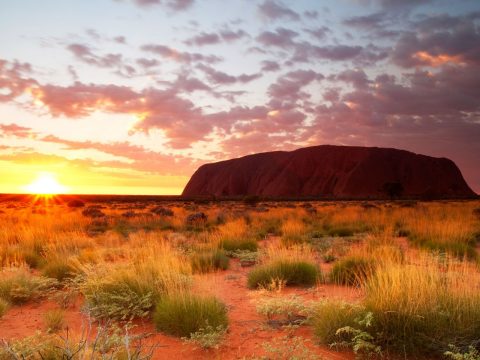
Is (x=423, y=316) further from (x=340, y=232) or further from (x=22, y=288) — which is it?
(x=340, y=232)

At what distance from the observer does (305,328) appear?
16.9 feet

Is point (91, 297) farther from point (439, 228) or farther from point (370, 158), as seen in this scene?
point (370, 158)

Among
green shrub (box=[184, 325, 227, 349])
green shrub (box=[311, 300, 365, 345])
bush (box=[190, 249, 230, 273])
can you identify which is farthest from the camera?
bush (box=[190, 249, 230, 273])

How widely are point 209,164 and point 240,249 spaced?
459 ft

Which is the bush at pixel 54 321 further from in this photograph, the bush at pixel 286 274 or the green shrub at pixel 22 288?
the bush at pixel 286 274

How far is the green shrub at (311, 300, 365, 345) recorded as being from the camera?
454 centimetres

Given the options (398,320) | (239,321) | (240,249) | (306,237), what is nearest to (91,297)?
(239,321)

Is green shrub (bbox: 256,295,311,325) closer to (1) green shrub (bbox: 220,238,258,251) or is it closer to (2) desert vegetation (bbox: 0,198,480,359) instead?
(2) desert vegetation (bbox: 0,198,480,359)

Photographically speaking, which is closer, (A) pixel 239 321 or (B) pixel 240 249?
(A) pixel 239 321

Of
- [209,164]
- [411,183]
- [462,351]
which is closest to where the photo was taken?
→ [462,351]

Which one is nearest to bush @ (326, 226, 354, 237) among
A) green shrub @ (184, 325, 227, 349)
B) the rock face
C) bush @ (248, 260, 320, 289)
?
bush @ (248, 260, 320, 289)

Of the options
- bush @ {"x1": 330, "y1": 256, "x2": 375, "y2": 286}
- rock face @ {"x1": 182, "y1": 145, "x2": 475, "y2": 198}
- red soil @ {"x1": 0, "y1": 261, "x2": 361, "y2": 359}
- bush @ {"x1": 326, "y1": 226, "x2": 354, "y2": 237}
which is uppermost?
rock face @ {"x1": 182, "y1": 145, "x2": 475, "y2": 198}

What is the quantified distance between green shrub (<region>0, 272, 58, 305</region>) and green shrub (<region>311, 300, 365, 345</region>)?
4.69m

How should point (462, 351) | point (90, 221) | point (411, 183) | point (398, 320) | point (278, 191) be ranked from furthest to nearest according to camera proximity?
1. point (278, 191)
2. point (411, 183)
3. point (90, 221)
4. point (398, 320)
5. point (462, 351)
